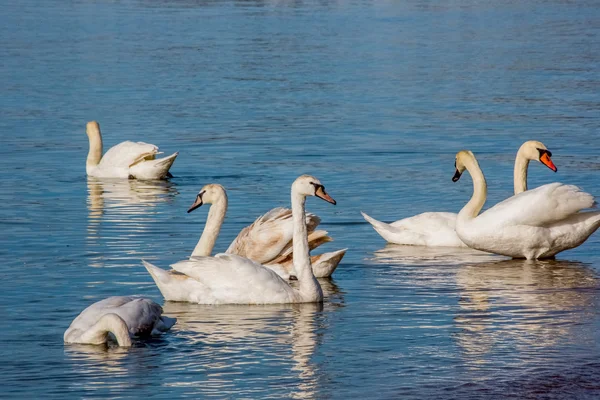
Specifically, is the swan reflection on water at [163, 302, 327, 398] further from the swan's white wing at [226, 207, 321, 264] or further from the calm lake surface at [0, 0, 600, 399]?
the swan's white wing at [226, 207, 321, 264]

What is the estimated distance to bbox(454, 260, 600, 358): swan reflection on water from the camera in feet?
31.9

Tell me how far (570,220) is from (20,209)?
650 cm

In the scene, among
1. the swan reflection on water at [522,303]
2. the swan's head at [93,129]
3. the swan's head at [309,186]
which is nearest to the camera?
the swan reflection on water at [522,303]

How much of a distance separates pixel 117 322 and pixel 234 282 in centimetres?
170

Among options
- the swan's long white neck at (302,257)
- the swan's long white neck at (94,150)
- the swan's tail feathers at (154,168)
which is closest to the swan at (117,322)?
the swan's long white neck at (302,257)

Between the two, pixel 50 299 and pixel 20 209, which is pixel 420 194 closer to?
pixel 20 209

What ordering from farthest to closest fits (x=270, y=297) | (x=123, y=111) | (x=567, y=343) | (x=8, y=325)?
1. (x=123, y=111)
2. (x=270, y=297)
3. (x=8, y=325)
4. (x=567, y=343)

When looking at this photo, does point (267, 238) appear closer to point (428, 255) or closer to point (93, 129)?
point (428, 255)

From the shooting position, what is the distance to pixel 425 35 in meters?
43.8

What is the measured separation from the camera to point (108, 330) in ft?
31.2

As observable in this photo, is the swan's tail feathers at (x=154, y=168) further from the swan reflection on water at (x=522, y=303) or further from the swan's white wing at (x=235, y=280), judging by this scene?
the swan's white wing at (x=235, y=280)

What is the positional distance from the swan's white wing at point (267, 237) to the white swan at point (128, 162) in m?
6.49

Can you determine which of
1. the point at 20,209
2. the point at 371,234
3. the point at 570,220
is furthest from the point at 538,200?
the point at 20,209

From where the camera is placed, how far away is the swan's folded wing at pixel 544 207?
42.2 ft
